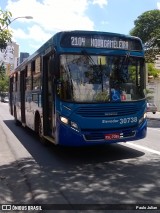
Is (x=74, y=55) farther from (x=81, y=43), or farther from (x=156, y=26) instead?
(x=156, y=26)

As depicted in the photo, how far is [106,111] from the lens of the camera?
9562mm

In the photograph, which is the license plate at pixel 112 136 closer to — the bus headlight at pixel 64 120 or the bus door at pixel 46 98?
the bus headlight at pixel 64 120

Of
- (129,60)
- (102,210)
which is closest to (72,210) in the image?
(102,210)

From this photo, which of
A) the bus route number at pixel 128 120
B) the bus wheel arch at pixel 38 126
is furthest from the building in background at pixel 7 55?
the bus route number at pixel 128 120

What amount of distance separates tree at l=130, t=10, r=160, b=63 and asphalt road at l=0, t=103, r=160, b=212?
19.9 meters

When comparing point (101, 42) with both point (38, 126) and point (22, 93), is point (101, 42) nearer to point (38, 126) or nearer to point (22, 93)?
point (38, 126)

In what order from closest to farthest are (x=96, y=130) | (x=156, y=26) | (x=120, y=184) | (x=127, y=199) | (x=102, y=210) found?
(x=102, y=210) < (x=127, y=199) < (x=120, y=184) < (x=96, y=130) < (x=156, y=26)

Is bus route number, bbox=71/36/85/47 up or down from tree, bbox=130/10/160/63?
down

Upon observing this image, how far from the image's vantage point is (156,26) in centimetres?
3525

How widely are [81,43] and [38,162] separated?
320 centimetres

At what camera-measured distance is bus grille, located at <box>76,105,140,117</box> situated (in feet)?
30.7

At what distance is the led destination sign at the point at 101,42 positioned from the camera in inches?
383

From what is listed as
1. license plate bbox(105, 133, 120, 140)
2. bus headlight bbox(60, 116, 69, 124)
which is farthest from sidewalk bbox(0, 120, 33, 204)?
license plate bbox(105, 133, 120, 140)

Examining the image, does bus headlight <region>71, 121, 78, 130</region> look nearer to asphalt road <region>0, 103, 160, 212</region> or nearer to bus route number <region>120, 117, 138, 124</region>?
asphalt road <region>0, 103, 160, 212</region>
